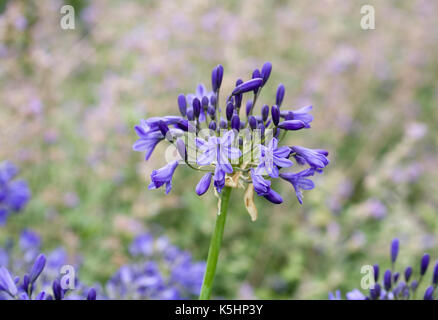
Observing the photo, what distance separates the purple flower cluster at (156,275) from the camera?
2.86 metres

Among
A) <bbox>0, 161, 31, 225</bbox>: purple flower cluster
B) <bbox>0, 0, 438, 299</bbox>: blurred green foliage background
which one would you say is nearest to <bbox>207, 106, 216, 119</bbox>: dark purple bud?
<bbox>0, 161, 31, 225</bbox>: purple flower cluster

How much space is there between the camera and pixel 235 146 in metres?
1.83

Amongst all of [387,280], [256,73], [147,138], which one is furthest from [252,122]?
[387,280]

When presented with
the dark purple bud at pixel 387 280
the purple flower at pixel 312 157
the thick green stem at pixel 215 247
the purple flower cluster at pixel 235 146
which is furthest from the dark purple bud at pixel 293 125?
the dark purple bud at pixel 387 280

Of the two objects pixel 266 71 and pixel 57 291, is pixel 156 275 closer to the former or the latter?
pixel 57 291

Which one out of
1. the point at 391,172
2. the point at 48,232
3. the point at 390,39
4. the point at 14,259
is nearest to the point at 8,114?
the point at 48,232

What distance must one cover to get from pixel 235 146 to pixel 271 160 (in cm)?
20

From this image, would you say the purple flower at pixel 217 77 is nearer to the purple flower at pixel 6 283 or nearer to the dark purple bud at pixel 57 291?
the dark purple bud at pixel 57 291

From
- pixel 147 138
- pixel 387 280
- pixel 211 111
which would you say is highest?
pixel 211 111

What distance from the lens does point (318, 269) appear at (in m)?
4.70

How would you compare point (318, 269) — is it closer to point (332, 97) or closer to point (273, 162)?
point (332, 97)

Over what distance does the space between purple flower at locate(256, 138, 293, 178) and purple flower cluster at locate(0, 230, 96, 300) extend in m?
0.92

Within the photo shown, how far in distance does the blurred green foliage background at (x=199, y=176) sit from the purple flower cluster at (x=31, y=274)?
16.1 inches

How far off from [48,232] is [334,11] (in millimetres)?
4517
